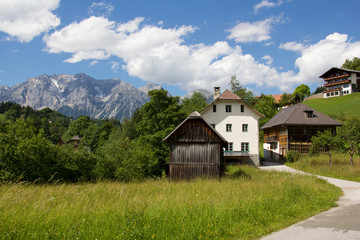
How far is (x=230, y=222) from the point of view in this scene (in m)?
7.59

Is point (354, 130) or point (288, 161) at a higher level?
point (354, 130)

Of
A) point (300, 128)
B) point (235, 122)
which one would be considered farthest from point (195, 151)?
point (300, 128)

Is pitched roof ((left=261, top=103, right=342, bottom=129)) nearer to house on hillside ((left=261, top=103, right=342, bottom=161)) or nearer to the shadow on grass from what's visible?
house on hillside ((left=261, top=103, right=342, bottom=161))

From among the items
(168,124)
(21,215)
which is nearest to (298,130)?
(168,124)

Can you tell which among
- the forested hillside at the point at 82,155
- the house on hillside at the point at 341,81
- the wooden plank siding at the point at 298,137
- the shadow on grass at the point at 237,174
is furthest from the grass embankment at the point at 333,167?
the house on hillside at the point at 341,81

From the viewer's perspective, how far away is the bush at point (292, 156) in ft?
114

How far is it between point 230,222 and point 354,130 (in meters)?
24.2

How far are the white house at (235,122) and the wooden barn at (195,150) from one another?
1521cm

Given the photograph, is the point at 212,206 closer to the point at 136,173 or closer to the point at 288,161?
the point at 136,173

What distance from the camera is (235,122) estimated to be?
37406 millimetres

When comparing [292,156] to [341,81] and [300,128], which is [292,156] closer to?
[300,128]

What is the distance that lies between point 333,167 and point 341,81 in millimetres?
71972

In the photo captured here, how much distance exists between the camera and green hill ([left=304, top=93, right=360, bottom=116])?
63.8 metres

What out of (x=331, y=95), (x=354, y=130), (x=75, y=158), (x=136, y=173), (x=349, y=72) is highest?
(x=349, y=72)
